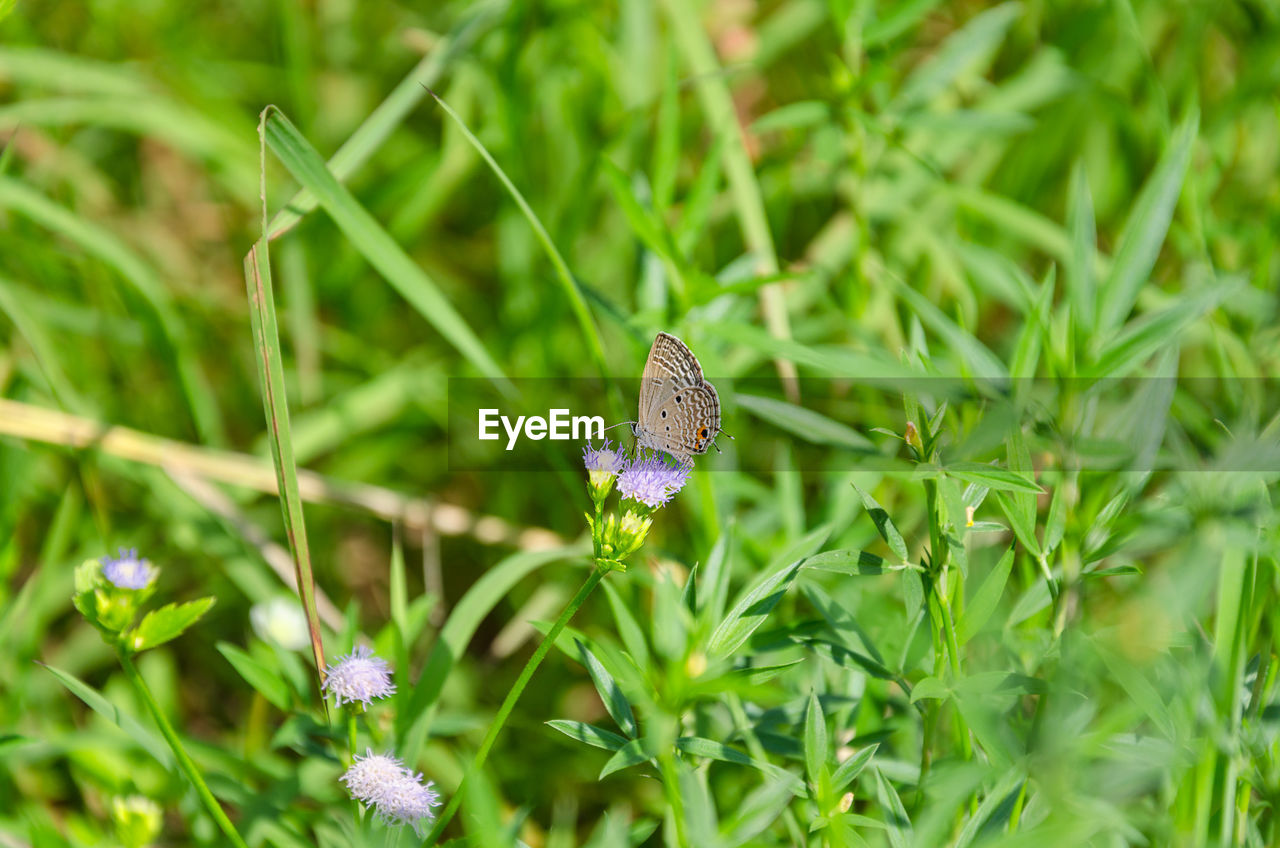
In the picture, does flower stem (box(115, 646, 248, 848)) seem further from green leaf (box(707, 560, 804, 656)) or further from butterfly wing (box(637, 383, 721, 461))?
butterfly wing (box(637, 383, 721, 461))

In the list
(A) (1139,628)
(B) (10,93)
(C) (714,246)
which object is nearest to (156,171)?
(B) (10,93)

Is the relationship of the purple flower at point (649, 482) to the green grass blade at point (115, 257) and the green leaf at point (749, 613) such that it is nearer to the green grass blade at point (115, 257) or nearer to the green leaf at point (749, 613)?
the green leaf at point (749, 613)

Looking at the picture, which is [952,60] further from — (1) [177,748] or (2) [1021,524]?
(1) [177,748]

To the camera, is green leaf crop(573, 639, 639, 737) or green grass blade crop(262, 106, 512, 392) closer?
green leaf crop(573, 639, 639, 737)

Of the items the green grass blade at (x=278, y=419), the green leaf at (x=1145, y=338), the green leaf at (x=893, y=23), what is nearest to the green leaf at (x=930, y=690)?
the green leaf at (x=1145, y=338)

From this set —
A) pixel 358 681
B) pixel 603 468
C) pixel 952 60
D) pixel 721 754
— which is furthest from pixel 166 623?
pixel 952 60

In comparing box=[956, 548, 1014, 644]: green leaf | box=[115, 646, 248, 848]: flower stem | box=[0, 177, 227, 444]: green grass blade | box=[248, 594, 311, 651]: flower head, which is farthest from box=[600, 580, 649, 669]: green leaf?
box=[0, 177, 227, 444]: green grass blade
